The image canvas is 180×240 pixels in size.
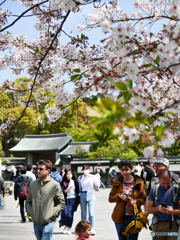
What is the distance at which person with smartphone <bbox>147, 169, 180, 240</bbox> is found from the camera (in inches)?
154

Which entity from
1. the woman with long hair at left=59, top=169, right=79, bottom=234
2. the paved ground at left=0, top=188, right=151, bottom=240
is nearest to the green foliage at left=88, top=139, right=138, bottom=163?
the paved ground at left=0, top=188, right=151, bottom=240

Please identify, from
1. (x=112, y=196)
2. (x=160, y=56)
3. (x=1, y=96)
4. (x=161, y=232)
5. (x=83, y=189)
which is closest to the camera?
(x=160, y=56)

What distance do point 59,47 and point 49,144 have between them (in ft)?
103

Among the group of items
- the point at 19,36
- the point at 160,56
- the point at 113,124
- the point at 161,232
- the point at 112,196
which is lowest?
the point at 161,232

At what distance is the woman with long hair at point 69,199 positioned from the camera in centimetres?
764

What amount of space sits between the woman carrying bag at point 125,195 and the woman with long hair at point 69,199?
313 cm

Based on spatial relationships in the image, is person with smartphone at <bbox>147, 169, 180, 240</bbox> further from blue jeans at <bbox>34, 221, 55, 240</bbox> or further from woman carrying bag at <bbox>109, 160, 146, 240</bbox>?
blue jeans at <bbox>34, 221, 55, 240</bbox>

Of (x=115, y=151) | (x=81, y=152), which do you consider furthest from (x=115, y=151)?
(x=81, y=152)

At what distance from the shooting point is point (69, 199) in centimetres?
786

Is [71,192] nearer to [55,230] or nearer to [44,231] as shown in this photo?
[55,230]

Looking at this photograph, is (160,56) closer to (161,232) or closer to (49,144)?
(161,232)

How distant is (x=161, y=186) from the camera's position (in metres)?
4.07

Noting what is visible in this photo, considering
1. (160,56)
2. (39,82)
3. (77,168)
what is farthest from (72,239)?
(77,168)

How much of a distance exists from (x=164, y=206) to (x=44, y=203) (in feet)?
5.69
